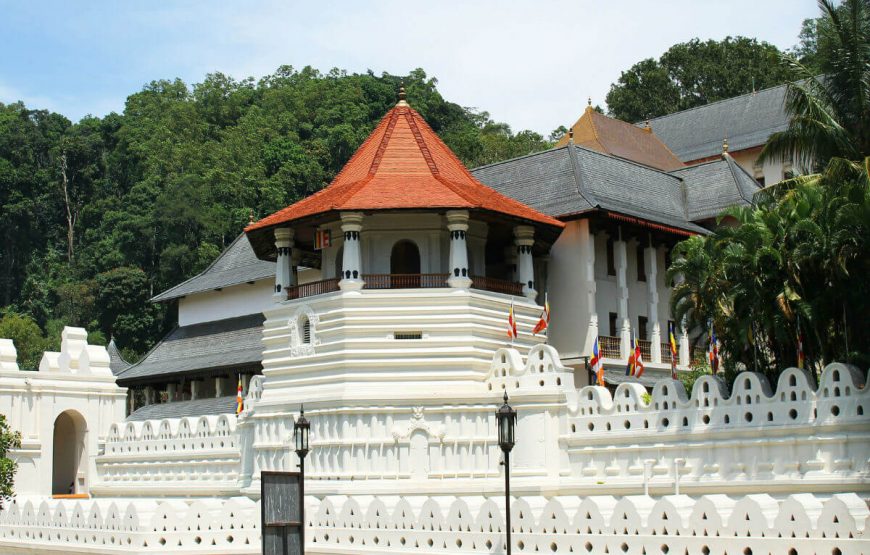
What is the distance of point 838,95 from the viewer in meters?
26.8

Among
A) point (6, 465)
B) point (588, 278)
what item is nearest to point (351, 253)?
point (588, 278)

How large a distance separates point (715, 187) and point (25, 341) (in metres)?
42.5

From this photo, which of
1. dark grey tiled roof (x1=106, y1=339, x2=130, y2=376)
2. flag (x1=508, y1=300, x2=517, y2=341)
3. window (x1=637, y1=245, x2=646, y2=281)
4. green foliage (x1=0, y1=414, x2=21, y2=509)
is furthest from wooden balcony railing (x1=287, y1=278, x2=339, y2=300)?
dark grey tiled roof (x1=106, y1=339, x2=130, y2=376)

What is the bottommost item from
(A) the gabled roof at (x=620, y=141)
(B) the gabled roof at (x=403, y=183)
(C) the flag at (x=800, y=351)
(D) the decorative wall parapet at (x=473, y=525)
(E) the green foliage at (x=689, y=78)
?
(D) the decorative wall parapet at (x=473, y=525)

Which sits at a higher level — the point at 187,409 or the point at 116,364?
the point at 116,364

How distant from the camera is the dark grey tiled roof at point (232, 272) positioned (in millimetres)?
46094

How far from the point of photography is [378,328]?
97.9 feet

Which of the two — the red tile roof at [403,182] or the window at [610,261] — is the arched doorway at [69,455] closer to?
the red tile roof at [403,182]

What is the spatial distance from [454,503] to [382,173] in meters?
11.2

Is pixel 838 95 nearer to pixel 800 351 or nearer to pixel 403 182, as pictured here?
pixel 800 351

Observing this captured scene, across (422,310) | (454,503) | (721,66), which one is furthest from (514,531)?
(721,66)

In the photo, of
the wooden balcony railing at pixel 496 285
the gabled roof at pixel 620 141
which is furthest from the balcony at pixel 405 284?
the gabled roof at pixel 620 141

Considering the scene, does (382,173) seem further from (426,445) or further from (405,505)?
(405,505)

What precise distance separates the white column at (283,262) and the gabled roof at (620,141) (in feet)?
57.9
